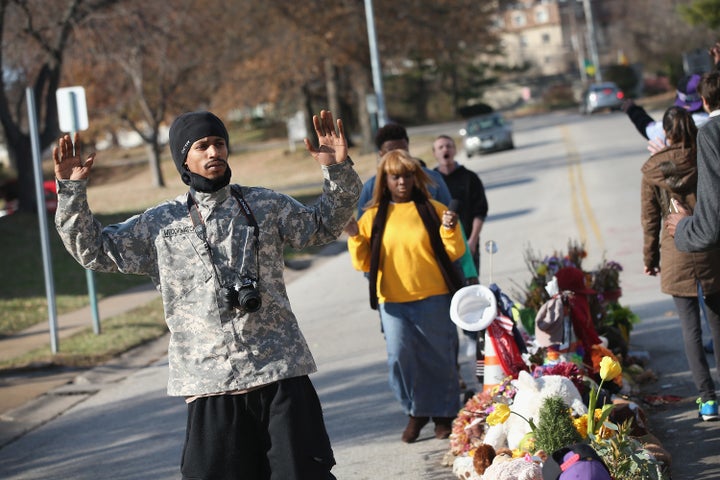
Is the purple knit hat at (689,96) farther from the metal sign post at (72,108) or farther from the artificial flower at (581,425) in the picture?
the metal sign post at (72,108)

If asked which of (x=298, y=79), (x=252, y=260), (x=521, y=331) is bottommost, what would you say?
(x=521, y=331)

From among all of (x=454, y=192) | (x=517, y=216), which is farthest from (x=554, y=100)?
(x=454, y=192)

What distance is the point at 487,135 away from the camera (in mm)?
39594

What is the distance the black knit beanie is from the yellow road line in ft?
19.5

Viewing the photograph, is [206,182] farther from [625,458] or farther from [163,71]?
[163,71]

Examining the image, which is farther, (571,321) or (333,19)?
(333,19)

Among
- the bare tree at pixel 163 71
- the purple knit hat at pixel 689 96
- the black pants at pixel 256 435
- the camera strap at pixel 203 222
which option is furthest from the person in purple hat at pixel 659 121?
the bare tree at pixel 163 71

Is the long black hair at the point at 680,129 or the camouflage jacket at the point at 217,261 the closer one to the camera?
the camouflage jacket at the point at 217,261

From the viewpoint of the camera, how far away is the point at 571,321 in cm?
706

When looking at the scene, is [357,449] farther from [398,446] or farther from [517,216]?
[517,216]

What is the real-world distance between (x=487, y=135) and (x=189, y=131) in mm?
35799

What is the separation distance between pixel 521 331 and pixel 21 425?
4.42 meters

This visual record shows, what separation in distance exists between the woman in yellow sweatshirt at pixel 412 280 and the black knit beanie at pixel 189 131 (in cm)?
251

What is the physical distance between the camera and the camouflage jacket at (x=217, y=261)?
166 inches
